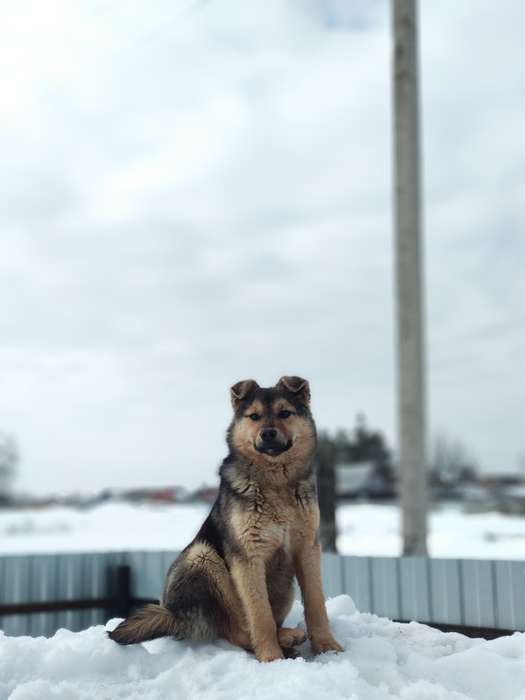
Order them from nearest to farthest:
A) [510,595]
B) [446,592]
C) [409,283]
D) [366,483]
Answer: [510,595], [446,592], [409,283], [366,483]

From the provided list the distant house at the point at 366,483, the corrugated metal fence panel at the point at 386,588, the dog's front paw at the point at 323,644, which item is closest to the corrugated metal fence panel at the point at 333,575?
the corrugated metal fence panel at the point at 386,588

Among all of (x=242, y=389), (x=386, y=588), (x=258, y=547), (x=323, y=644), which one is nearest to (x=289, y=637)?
(x=323, y=644)

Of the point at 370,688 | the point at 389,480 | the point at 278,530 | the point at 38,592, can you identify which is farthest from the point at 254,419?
the point at 389,480

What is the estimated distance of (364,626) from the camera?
5172 mm

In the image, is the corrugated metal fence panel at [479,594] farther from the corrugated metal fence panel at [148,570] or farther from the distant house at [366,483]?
the distant house at [366,483]

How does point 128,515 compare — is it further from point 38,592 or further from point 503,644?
point 503,644

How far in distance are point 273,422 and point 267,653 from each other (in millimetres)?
1123

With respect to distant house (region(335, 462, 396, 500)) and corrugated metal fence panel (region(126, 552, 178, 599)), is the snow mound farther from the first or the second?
distant house (region(335, 462, 396, 500))

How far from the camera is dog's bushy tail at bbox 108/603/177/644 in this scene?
471 cm

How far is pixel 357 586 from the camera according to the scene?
21.3 ft

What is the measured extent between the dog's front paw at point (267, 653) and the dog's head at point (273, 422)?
0.89 metres

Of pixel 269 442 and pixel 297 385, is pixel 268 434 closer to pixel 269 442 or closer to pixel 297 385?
pixel 269 442

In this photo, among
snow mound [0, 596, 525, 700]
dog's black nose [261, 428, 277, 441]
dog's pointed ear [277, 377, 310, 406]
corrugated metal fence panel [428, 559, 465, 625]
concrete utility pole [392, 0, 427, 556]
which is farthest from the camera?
concrete utility pole [392, 0, 427, 556]

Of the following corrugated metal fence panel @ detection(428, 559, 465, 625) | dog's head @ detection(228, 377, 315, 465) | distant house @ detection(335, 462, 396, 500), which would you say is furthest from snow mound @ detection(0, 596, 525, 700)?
distant house @ detection(335, 462, 396, 500)
